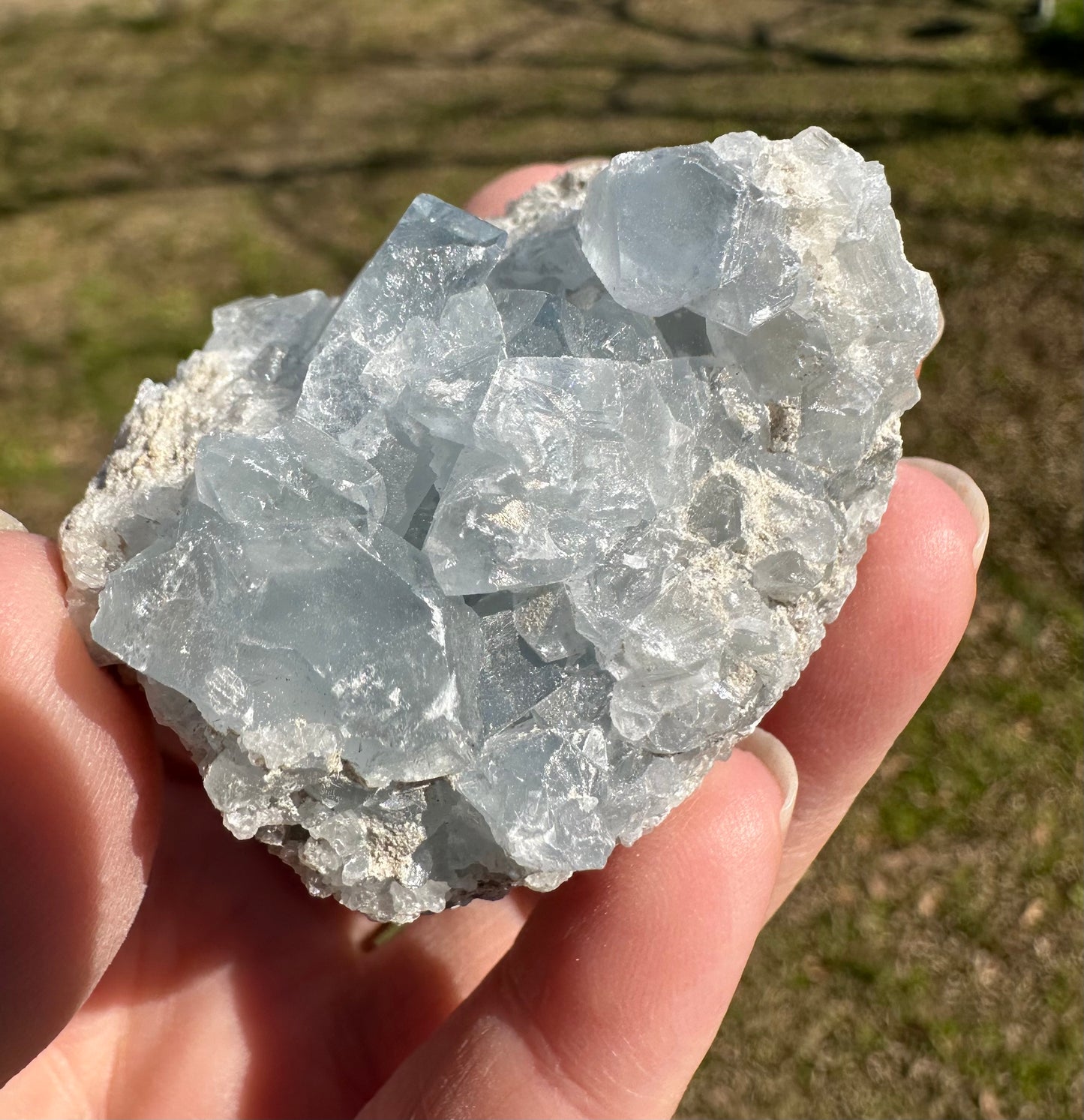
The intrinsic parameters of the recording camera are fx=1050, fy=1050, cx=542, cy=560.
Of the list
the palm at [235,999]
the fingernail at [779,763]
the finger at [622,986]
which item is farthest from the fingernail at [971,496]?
the palm at [235,999]

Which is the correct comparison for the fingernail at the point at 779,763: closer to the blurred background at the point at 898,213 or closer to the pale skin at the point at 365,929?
the pale skin at the point at 365,929

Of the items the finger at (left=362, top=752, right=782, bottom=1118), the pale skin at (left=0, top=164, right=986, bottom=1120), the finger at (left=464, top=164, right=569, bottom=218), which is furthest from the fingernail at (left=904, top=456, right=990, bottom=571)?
the finger at (left=464, top=164, right=569, bottom=218)

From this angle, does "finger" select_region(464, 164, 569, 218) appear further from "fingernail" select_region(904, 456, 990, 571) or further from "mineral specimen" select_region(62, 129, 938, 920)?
"fingernail" select_region(904, 456, 990, 571)

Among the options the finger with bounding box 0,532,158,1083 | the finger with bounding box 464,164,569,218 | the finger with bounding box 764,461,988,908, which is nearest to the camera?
the finger with bounding box 0,532,158,1083

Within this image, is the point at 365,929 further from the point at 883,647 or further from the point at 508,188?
the point at 508,188

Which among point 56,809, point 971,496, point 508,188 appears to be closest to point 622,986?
point 56,809

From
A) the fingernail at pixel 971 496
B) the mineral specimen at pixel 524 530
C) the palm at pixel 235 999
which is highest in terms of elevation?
the mineral specimen at pixel 524 530
